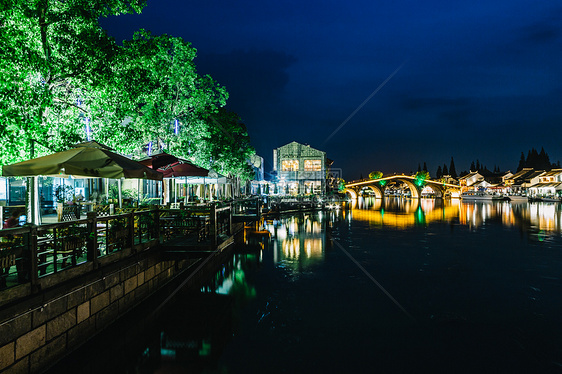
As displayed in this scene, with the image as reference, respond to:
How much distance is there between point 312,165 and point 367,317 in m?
64.0

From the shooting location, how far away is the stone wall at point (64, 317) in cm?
544

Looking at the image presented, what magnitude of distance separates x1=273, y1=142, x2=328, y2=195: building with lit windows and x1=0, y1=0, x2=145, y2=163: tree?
62.9 meters

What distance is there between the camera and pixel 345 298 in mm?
12641

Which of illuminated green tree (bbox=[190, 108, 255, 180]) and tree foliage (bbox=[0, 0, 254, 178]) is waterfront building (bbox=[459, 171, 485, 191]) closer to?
illuminated green tree (bbox=[190, 108, 255, 180])

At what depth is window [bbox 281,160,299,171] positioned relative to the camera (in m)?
74.4

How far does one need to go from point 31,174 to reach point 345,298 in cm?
997

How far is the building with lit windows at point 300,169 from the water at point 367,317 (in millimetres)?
53453

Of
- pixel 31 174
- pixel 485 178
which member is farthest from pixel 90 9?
pixel 485 178

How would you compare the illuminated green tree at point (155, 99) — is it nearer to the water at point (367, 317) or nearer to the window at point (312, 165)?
the water at point (367, 317)

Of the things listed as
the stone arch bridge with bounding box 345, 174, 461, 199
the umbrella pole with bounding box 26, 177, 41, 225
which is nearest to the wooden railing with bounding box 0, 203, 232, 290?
the umbrella pole with bounding box 26, 177, 41, 225

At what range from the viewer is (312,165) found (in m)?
74.2

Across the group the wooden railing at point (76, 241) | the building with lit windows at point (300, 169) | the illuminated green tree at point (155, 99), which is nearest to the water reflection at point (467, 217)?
the building with lit windows at point (300, 169)

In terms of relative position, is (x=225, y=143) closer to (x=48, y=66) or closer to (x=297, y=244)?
(x=297, y=244)

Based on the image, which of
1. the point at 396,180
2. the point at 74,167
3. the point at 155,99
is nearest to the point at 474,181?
the point at 396,180
